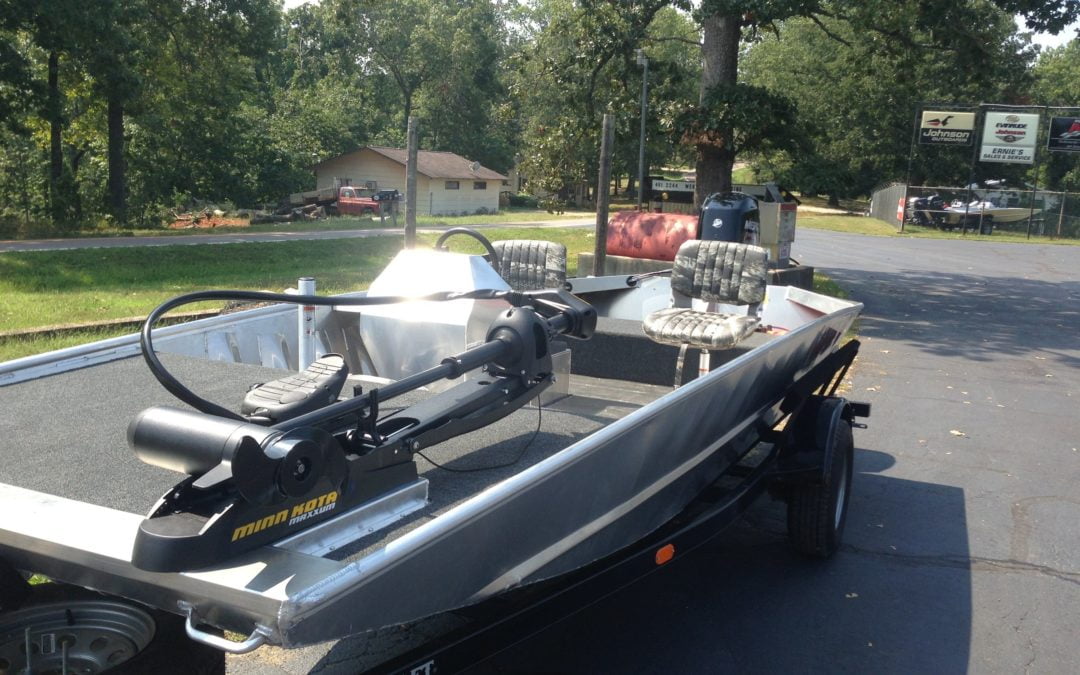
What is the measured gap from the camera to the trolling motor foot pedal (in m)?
2.63

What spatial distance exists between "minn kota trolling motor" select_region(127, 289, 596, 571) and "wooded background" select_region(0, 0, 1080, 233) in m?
11.2

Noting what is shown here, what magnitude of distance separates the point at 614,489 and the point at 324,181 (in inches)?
2027

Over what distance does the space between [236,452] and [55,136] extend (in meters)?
32.0

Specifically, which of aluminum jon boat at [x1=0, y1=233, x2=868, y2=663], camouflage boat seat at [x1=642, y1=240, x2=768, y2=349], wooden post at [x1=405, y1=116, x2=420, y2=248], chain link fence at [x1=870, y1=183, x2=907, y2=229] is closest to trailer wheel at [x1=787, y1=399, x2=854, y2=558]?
aluminum jon boat at [x1=0, y1=233, x2=868, y2=663]

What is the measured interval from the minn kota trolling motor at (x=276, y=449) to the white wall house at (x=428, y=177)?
45.0 m

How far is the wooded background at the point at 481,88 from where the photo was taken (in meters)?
14.9

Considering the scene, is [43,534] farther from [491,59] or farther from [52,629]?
[491,59]

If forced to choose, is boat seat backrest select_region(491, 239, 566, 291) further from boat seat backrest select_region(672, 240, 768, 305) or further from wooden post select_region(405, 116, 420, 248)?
wooden post select_region(405, 116, 420, 248)

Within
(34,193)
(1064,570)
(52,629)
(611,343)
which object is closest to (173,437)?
(52,629)

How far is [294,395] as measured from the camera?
9.03 ft

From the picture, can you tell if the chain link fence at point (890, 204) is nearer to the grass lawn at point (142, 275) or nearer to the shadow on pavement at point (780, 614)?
the grass lawn at point (142, 275)

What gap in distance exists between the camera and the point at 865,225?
1543 inches

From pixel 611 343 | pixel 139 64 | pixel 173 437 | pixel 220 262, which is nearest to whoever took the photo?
pixel 173 437

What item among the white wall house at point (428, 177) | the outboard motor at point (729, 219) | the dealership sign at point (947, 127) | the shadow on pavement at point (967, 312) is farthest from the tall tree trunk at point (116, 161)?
the dealership sign at point (947, 127)
